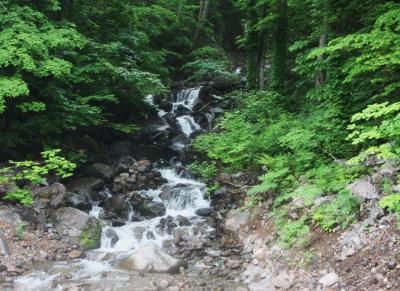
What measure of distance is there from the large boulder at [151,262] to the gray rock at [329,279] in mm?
3565

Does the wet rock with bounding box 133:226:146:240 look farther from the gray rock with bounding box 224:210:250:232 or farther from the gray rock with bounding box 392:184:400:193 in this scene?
the gray rock with bounding box 392:184:400:193

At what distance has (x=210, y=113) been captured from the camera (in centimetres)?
2103

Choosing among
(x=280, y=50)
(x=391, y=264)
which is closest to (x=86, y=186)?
(x=280, y=50)

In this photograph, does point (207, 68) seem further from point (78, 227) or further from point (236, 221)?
point (78, 227)

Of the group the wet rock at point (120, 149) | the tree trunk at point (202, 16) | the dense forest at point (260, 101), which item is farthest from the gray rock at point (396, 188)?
the tree trunk at point (202, 16)

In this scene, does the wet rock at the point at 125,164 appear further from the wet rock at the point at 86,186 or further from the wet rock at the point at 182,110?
the wet rock at the point at 182,110

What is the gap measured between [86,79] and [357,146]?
356 inches

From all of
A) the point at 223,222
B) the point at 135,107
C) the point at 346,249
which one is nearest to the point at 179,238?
the point at 223,222

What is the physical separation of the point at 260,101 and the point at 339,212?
7627 mm

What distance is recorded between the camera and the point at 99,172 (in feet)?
47.4

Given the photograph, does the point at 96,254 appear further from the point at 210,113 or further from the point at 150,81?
the point at 210,113

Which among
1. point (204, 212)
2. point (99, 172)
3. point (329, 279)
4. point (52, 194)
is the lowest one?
point (329, 279)

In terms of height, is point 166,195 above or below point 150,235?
above

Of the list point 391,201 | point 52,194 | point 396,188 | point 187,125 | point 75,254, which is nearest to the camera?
point 391,201
